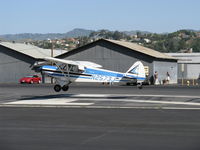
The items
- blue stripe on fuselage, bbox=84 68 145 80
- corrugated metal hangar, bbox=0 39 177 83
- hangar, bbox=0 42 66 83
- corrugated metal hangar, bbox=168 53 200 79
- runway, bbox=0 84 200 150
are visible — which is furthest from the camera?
corrugated metal hangar, bbox=168 53 200 79

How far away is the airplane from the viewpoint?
33.0m

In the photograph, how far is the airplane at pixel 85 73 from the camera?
1298 inches

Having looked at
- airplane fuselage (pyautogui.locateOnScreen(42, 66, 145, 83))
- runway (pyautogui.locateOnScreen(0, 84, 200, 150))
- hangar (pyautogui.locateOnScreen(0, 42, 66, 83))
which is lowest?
runway (pyautogui.locateOnScreen(0, 84, 200, 150))

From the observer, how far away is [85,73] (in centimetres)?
3419

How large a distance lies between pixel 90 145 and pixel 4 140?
2929mm

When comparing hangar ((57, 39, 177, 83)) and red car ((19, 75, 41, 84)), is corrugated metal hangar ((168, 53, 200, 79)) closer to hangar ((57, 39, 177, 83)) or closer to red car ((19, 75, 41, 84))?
hangar ((57, 39, 177, 83))

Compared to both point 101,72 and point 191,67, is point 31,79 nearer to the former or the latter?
point 101,72

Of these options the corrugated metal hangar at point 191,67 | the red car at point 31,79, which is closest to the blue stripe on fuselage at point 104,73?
the red car at point 31,79

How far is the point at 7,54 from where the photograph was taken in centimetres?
7244

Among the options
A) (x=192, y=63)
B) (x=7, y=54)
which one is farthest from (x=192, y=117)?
(x=192, y=63)

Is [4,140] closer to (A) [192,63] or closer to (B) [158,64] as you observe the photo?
(B) [158,64]

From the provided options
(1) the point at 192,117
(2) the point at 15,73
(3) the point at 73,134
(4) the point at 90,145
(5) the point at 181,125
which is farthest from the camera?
(2) the point at 15,73

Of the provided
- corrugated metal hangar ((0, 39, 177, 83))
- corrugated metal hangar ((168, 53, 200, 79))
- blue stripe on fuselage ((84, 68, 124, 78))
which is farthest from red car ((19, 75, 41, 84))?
corrugated metal hangar ((168, 53, 200, 79))

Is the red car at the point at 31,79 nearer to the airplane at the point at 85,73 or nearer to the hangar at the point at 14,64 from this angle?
the hangar at the point at 14,64
